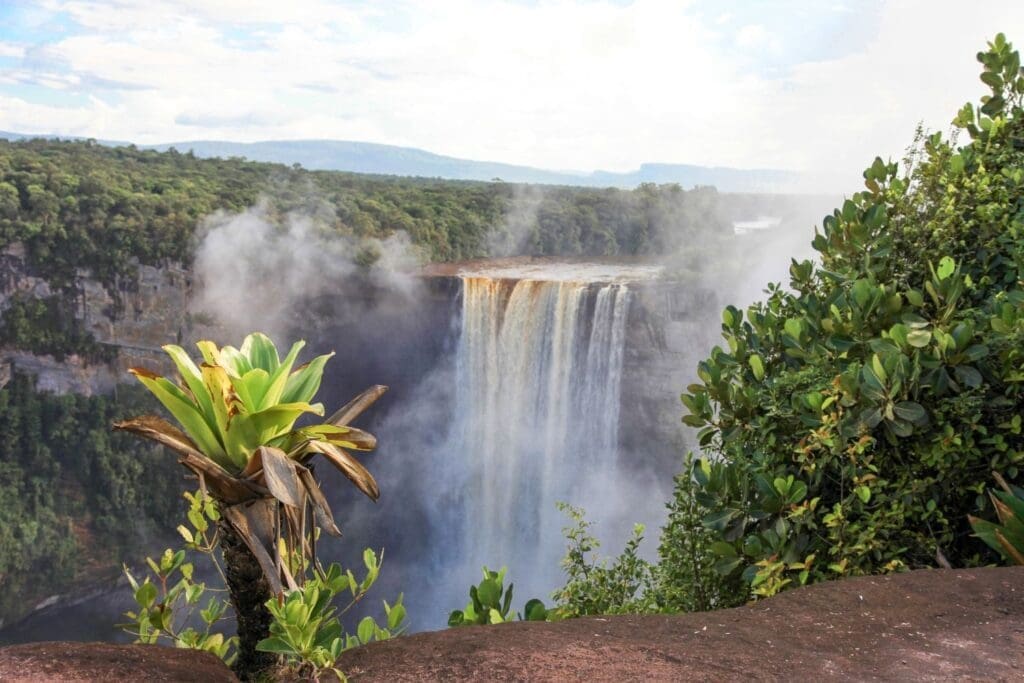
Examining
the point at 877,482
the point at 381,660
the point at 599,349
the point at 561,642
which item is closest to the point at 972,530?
the point at 877,482

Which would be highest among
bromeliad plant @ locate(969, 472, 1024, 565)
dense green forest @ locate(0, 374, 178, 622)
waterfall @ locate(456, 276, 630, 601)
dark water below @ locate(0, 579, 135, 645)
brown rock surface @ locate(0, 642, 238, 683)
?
bromeliad plant @ locate(969, 472, 1024, 565)

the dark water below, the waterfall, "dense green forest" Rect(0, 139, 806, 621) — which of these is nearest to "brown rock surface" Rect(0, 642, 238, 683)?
the waterfall

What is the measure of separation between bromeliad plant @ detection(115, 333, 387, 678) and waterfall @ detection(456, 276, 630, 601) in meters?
12.0

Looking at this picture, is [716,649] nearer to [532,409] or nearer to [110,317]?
[532,409]

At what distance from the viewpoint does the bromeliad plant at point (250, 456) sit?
1.74 meters

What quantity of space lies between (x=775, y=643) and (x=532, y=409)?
1352 centimetres

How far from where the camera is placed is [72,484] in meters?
19.7

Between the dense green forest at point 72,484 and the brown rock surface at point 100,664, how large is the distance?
18.6 m

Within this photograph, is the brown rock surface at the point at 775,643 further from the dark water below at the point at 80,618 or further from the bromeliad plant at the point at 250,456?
the dark water below at the point at 80,618

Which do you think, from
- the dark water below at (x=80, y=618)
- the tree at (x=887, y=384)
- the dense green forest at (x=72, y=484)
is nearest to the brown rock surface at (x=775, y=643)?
the tree at (x=887, y=384)

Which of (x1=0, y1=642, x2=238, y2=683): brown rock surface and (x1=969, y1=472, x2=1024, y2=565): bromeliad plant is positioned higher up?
(x1=969, y1=472, x2=1024, y2=565): bromeliad plant

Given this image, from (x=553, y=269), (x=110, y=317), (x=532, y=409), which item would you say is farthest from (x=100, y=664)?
(x=110, y=317)

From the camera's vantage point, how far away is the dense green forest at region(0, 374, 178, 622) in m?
18.9

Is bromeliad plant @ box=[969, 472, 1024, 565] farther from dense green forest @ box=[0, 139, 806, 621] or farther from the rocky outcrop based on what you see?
the rocky outcrop
